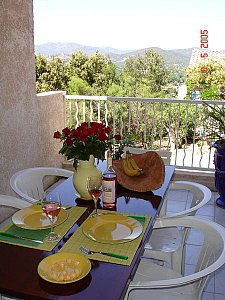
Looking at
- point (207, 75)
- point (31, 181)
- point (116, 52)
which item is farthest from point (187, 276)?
point (116, 52)

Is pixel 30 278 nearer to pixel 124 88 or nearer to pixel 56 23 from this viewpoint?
pixel 124 88

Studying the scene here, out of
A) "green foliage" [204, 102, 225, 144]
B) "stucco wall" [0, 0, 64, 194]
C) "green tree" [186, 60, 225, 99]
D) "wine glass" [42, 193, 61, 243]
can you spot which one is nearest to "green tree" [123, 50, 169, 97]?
"green tree" [186, 60, 225, 99]

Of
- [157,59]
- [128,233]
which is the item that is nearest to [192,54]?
[157,59]

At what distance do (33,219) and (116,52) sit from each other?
475 inches

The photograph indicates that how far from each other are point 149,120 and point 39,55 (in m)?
5.41

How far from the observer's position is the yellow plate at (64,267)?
3.87 ft

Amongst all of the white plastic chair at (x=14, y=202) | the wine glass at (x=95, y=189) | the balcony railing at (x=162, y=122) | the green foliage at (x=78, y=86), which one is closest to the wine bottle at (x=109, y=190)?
the wine glass at (x=95, y=189)

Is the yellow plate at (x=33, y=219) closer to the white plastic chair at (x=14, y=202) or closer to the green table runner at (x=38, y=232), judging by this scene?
the green table runner at (x=38, y=232)

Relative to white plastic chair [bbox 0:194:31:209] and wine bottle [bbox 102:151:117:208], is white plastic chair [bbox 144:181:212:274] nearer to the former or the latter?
wine bottle [bbox 102:151:117:208]

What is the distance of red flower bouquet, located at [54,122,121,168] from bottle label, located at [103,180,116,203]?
0.15 metres

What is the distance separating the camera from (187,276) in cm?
136

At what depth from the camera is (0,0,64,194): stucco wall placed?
10.5ft

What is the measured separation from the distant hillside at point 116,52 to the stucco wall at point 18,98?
8131mm

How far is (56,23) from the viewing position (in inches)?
603
